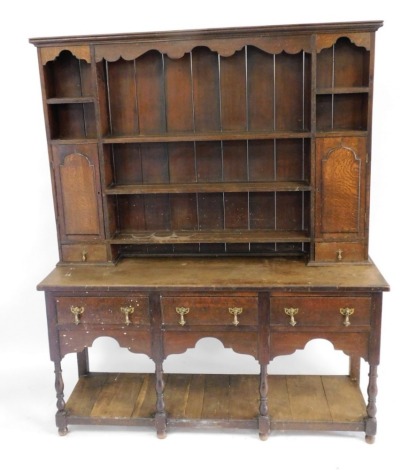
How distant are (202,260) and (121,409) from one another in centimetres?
96

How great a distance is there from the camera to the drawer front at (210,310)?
10.2 feet

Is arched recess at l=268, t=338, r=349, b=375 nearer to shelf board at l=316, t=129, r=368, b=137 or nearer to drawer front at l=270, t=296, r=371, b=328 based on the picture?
drawer front at l=270, t=296, r=371, b=328

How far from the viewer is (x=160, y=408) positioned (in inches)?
130

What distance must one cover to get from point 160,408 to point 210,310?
631mm

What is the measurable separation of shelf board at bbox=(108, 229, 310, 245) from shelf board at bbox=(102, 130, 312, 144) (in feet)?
1.79

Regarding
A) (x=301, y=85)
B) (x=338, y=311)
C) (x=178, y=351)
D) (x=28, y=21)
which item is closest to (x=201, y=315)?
(x=178, y=351)

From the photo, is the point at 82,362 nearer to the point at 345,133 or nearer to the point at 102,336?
the point at 102,336

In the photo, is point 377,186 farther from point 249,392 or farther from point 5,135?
point 5,135

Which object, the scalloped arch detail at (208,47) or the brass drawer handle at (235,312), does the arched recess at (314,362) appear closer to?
the brass drawer handle at (235,312)

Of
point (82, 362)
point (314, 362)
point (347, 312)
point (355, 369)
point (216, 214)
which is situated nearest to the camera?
point (347, 312)

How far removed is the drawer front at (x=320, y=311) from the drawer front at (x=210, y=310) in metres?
0.13

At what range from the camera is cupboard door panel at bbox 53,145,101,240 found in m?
3.33

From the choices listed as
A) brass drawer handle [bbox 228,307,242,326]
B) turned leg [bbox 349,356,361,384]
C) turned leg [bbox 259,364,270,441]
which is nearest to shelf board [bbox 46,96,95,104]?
brass drawer handle [bbox 228,307,242,326]

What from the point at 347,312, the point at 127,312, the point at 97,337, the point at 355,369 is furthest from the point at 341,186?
the point at 97,337
